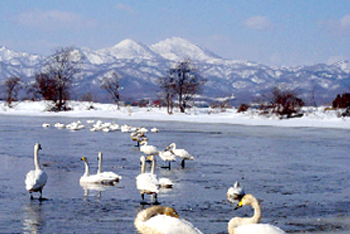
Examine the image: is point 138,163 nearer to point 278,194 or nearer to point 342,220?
point 278,194

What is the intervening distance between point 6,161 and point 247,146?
9672mm

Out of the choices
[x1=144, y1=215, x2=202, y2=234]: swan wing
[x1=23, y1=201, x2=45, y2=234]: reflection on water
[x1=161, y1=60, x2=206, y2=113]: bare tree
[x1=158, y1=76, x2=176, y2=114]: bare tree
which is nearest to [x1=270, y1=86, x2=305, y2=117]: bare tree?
[x1=158, y1=76, x2=176, y2=114]: bare tree

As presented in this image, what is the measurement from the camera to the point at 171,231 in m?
5.37

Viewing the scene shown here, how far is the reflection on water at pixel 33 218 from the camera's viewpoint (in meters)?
8.29

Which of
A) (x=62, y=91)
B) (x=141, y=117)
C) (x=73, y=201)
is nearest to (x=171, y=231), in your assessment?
(x=73, y=201)

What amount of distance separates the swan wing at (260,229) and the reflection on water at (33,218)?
354 cm

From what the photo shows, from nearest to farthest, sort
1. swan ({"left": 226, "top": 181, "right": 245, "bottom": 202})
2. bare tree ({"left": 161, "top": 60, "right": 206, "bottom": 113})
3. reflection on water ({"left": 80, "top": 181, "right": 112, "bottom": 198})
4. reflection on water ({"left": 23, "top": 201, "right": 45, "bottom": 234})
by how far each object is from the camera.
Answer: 1. reflection on water ({"left": 23, "top": 201, "right": 45, "bottom": 234})
2. swan ({"left": 226, "top": 181, "right": 245, "bottom": 202})
3. reflection on water ({"left": 80, "top": 181, "right": 112, "bottom": 198})
4. bare tree ({"left": 161, "top": 60, "right": 206, "bottom": 113})

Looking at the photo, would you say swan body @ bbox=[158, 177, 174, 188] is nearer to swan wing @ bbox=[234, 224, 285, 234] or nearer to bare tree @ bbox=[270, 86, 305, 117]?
swan wing @ bbox=[234, 224, 285, 234]

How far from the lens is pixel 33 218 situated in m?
9.02

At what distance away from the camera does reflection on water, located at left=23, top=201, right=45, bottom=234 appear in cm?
829

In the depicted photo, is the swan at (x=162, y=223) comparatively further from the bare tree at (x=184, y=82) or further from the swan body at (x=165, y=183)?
the bare tree at (x=184, y=82)

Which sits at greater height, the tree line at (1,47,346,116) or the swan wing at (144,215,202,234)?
the tree line at (1,47,346,116)

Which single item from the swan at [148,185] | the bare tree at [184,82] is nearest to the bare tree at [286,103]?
the bare tree at [184,82]

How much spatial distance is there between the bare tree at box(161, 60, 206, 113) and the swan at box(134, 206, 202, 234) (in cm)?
5010
